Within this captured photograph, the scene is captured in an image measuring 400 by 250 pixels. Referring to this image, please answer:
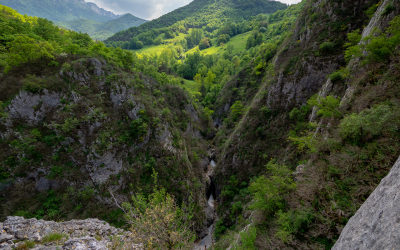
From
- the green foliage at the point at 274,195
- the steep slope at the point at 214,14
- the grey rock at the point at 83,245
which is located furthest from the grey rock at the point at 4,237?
the steep slope at the point at 214,14

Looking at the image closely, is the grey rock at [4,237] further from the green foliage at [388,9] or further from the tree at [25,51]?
the green foliage at [388,9]

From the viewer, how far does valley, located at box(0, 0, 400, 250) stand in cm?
796

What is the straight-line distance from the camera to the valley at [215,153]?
796 cm

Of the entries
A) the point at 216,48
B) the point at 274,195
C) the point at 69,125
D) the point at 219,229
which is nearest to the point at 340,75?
the point at 274,195

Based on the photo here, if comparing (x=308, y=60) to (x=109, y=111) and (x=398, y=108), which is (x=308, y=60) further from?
(x=109, y=111)

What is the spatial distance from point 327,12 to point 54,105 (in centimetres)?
4417

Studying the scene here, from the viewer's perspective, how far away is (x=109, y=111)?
22828mm

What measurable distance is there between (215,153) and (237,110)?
12182 mm

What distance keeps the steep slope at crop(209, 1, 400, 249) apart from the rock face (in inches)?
114

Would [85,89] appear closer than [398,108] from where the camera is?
No

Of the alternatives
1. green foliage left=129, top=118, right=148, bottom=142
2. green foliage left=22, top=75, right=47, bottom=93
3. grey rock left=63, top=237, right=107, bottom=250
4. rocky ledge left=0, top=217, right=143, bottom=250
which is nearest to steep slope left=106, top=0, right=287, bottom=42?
green foliage left=22, top=75, right=47, bottom=93

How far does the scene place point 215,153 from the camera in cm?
3653

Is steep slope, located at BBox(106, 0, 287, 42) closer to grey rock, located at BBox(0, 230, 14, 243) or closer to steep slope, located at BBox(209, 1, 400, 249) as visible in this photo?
steep slope, located at BBox(209, 1, 400, 249)

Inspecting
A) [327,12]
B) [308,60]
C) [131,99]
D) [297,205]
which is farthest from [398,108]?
[131,99]
